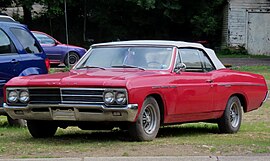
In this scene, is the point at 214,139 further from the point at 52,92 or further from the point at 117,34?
the point at 117,34

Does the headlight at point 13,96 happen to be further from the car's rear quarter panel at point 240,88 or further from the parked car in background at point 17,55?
the car's rear quarter panel at point 240,88

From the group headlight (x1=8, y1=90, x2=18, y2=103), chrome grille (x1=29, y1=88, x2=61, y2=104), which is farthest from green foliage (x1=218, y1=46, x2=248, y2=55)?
chrome grille (x1=29, y1=88, x2=61, y2=104)

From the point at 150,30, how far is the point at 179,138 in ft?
102

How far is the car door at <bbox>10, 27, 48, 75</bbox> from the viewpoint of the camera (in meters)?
11.5

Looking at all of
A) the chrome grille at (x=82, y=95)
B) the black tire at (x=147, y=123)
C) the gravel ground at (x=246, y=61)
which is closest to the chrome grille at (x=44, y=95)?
the chrome grille at (x=82, y=95)

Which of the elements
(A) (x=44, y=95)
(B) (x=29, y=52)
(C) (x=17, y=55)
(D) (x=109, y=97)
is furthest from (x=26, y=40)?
(D) (x=109, y=97)

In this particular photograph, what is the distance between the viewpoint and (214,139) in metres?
10.0

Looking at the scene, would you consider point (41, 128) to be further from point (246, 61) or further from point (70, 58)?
point (246, 61)

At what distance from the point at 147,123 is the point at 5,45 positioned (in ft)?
11.3

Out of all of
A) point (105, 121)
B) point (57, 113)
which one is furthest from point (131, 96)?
point (57, 113)

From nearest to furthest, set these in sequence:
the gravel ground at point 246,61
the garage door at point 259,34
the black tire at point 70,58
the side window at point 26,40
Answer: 1. the side window at point 26,40
2. the black tire at point 70,58
3. the gravel ground at point 246,61
4. the garage door at point 259,34

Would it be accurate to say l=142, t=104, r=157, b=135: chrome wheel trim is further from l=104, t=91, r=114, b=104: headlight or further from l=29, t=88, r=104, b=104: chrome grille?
l=29, t=88, r=104, b=104: chrome grille

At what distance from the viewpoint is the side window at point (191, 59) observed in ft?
34.2

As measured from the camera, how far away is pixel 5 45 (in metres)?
11.4
